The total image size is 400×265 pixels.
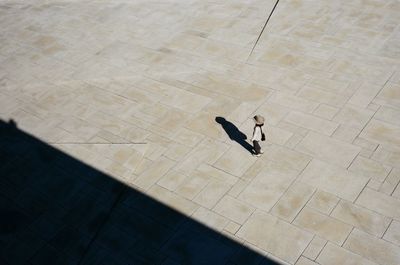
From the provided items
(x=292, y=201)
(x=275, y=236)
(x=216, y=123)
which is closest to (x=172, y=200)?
(x=275, y=236)

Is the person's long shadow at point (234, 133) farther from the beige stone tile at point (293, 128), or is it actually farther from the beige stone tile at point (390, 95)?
the beige stone tile at point (390, 95)

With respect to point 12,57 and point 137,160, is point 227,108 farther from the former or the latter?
point 12,57

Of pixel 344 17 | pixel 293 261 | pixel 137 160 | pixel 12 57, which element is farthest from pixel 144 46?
pixel 293 261

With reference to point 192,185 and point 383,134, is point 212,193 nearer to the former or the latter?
point 192,185

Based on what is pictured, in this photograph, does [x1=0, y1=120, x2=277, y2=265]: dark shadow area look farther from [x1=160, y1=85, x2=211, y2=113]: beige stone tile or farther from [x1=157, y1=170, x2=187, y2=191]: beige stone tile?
[x1=160, y1=85, x2=211, y2=113]: beige stone tile

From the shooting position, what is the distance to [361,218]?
29.5 feet

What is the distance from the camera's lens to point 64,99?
13406 millimetres

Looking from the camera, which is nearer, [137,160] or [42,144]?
[137,160]

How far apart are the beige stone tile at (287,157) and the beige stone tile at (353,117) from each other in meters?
1.58

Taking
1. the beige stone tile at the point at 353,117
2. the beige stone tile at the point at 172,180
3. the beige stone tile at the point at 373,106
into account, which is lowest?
the beige stone tile at the point at 172,180

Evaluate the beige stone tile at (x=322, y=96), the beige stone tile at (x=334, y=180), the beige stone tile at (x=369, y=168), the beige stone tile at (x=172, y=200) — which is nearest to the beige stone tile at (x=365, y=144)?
the beige stone tile at (x=369, y=168)

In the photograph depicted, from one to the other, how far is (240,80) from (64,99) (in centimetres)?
495

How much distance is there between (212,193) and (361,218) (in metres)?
2.94

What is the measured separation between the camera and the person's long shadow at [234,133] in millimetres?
10953
